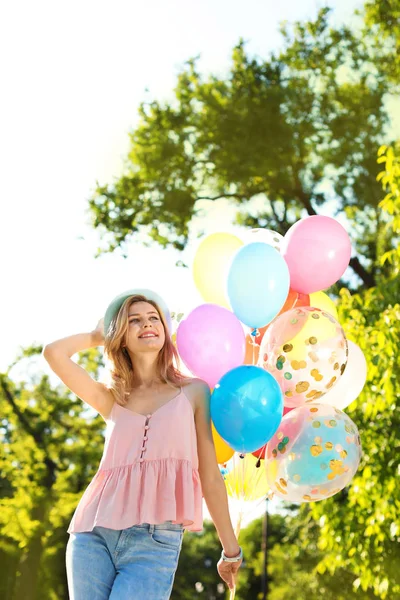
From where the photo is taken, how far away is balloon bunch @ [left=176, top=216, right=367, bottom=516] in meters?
2.58

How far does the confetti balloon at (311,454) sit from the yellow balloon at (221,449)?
0.47 ft

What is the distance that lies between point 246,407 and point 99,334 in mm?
491

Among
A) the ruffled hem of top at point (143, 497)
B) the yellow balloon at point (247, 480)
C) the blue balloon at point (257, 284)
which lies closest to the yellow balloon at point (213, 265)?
the blue balloon at point (257, 284)

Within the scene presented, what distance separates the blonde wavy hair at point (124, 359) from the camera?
2.35 metres

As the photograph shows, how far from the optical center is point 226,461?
2912 millimetres

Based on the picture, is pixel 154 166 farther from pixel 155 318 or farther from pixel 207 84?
pixel 155 318

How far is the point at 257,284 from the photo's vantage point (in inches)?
108

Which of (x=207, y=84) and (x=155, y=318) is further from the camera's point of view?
(x=207, y=84)

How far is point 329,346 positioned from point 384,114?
30.2 ft

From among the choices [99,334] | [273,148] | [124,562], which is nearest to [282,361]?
[99,334]

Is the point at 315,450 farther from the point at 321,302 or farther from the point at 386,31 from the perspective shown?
the point at 386,31

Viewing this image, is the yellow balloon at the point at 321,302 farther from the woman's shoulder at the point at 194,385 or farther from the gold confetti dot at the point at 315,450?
the woman's shoulder at the point at 194,385

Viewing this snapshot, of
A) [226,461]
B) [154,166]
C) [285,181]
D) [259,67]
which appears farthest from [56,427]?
[226,461]

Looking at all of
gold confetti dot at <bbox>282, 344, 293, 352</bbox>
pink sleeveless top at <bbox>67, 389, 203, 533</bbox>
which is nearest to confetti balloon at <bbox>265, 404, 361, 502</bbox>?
gold confetti dot at <bbox>282, 344, 293, 352</bbox>
